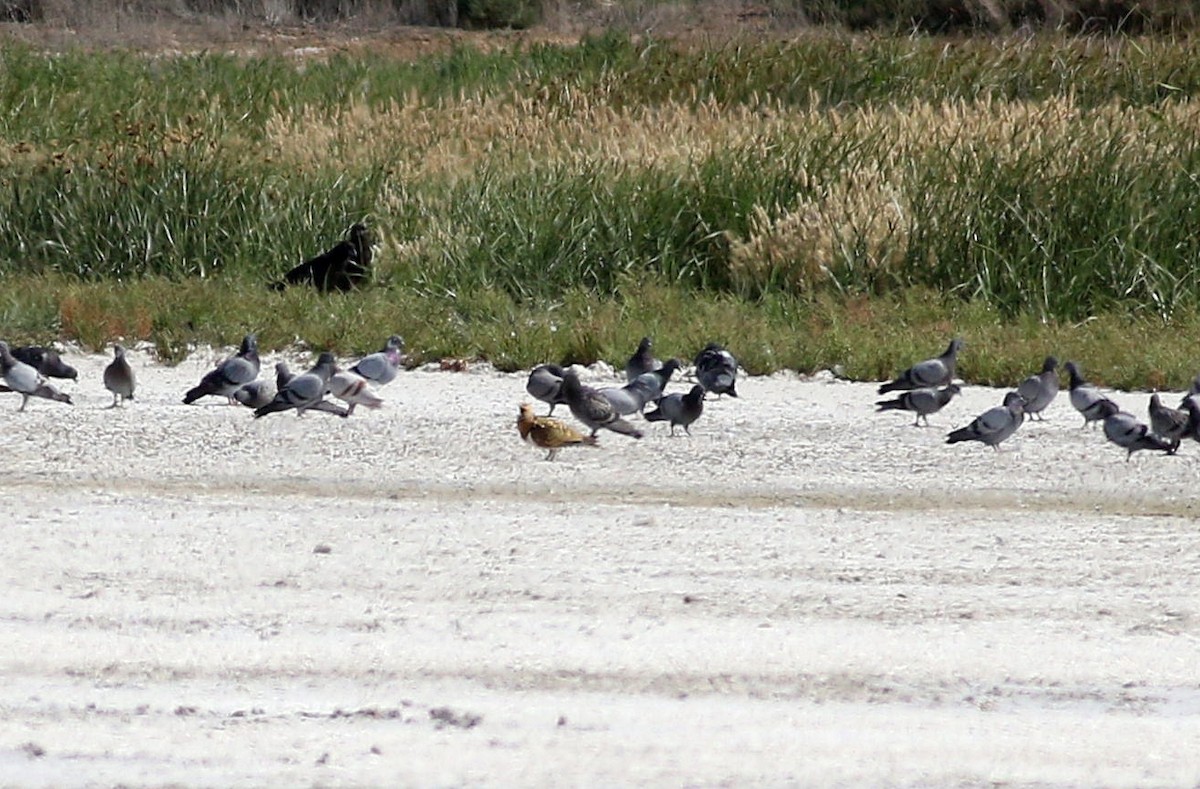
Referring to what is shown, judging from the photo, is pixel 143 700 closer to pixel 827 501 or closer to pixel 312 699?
pixel 312 699

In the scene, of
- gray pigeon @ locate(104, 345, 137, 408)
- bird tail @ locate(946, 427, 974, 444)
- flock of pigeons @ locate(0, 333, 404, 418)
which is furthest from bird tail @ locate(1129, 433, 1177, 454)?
gray pigeon @ locate(104, 345, 137, 408)

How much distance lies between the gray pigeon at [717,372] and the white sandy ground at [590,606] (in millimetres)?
519

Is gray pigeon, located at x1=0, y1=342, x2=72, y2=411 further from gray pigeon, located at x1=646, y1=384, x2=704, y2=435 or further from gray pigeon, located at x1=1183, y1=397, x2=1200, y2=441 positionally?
gray pigeon, located at x1=1183, y1=397, x2=1200, y2=441

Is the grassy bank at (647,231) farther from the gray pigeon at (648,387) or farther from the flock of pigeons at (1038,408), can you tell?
the gray pigeon at (648,387)

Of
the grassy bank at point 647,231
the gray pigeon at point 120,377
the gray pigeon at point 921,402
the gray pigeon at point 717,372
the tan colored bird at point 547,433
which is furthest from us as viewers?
the grassy bank at point 647,231

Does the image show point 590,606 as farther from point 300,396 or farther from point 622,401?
point 300,396

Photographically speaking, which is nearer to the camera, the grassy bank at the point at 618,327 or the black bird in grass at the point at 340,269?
the grassy bank at the point at 618,327

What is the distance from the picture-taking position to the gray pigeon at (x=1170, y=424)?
1019cm

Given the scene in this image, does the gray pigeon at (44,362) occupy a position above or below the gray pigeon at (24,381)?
below

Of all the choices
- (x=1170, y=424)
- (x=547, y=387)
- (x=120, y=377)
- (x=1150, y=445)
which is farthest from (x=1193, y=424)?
(x=120, y=377)

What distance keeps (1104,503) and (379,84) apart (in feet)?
53.4

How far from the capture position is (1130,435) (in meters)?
9.96

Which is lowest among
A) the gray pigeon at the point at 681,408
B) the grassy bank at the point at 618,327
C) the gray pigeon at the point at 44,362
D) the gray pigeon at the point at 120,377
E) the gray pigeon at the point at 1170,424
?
the grassy bank at the point at 618,327

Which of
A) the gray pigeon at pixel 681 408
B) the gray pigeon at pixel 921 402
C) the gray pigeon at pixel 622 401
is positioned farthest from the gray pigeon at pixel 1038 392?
the gray pigeon at pixel 622 401
